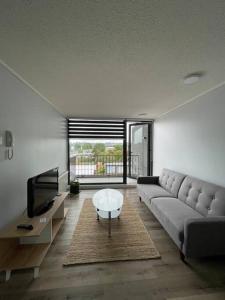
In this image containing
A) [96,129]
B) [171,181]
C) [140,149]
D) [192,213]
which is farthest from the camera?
[140,149]

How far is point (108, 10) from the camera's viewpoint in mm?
1075

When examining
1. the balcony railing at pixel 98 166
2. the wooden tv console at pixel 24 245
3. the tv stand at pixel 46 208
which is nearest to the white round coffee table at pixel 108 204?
the tv stand at pixel 46 208

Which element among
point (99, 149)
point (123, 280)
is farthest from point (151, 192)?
point (99, 149)

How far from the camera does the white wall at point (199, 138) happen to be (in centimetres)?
Answer: 237

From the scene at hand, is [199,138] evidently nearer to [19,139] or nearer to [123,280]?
[123,280]

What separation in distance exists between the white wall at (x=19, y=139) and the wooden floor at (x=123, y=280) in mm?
687

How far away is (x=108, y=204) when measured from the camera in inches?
108

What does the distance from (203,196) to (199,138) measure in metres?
1.04

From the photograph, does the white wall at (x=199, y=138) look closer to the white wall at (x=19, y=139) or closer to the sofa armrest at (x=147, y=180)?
the sofa armrest at (x=147, y=180)

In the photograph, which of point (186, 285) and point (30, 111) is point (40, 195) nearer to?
point (30, 111)

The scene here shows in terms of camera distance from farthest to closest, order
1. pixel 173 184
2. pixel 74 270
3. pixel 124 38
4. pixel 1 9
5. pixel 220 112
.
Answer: pixel 173 184
pixel 220 112
pixel 74 270
pixel 124 38
pixel 1 9

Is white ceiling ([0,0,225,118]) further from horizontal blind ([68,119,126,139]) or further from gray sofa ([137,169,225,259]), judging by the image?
horizontal blind ([68,119,126,139])

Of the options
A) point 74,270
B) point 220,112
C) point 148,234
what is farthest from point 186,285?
point 220,112

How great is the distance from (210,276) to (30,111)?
3.03 m
